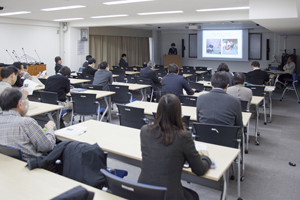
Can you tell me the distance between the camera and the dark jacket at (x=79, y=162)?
7.14ft

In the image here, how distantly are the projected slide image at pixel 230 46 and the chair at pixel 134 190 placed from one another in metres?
12.8

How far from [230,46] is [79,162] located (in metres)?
12.8

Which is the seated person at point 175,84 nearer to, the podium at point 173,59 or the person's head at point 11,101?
the person's head at point 11,101

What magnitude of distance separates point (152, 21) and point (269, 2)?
4507 millimetres

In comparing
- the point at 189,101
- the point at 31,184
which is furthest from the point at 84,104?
the point at 31,184

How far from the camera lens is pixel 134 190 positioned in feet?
5.49

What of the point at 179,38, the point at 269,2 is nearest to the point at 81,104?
the point at 269,2

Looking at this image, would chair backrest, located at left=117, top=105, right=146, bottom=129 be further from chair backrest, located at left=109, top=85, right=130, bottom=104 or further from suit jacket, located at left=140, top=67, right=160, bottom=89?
suit jacket, located at left=140, top=67, right=160, bottom=89

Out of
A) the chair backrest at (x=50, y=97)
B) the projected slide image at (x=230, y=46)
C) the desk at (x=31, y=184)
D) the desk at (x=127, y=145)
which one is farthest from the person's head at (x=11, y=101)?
the projected slide image at (x=230, y=46)

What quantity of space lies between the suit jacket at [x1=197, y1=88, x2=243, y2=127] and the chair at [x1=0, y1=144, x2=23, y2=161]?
6.46ft

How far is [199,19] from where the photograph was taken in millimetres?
8953

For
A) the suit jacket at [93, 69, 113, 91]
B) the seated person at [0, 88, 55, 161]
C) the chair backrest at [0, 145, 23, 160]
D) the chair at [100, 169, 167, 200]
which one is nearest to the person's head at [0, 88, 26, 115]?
the seated person at [0, 88, 55, 161]

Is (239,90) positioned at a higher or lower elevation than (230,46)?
lower

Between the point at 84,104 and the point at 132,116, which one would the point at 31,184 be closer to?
the point at 132,116
